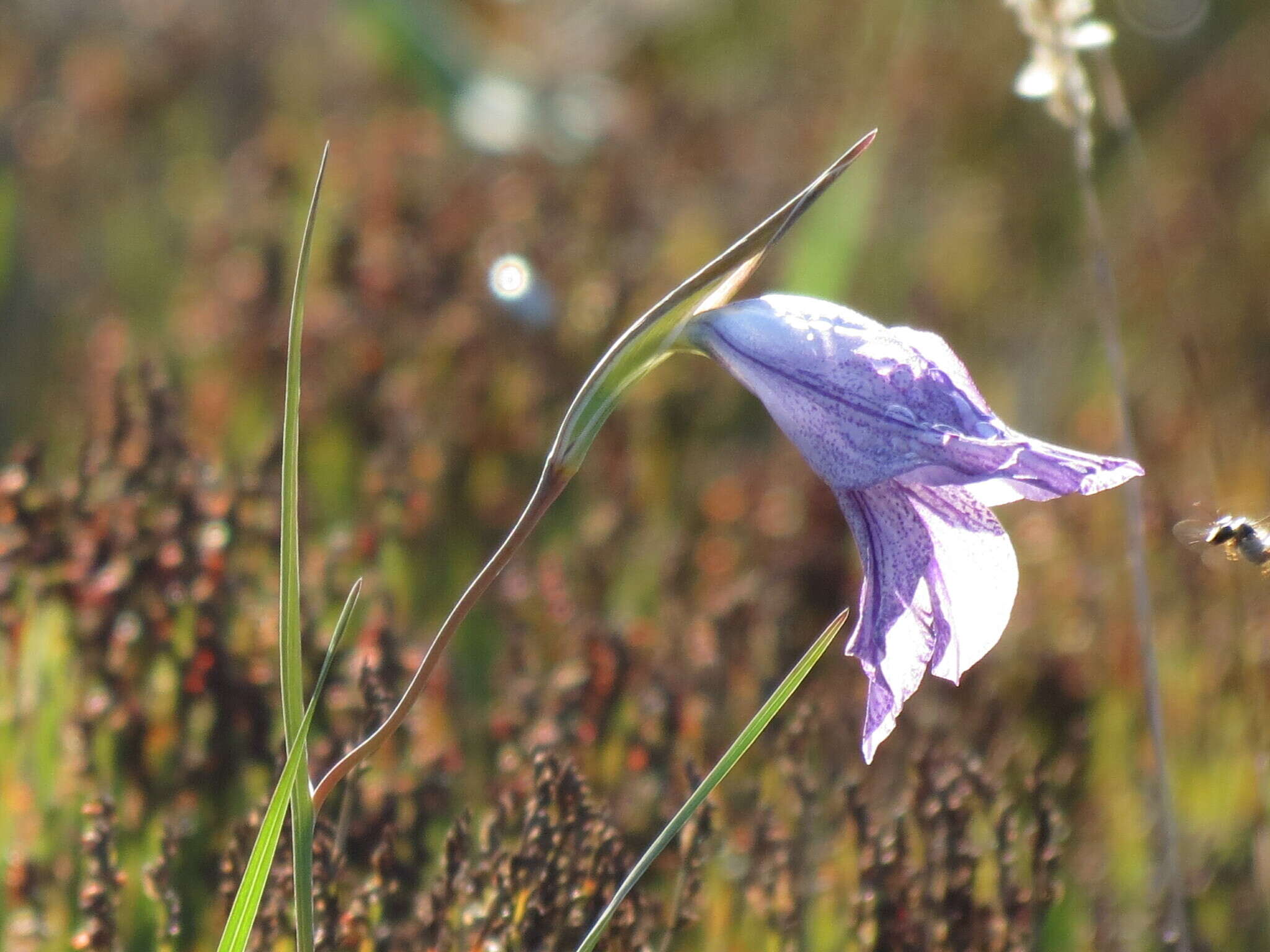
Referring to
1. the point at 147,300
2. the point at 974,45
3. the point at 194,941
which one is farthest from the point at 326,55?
the point at 194,941

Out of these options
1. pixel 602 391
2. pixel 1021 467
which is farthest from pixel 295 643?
pixel 1021 467

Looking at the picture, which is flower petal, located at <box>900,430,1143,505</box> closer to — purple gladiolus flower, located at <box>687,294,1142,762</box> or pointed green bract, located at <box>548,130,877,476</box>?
purple gladiolus flower, located at <box>687,294,1142,762</box>

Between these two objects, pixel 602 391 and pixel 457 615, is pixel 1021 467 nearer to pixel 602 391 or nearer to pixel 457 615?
pixel 602 391

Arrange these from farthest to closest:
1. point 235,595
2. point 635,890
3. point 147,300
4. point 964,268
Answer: point 964,268
point 147,300
point 235,595
point 635,890

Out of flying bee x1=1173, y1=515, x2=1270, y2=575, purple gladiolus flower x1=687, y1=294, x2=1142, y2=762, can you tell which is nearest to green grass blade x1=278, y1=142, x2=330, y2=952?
purple gladiolus flower x1=687, y1=294, x2=1142, y2=762

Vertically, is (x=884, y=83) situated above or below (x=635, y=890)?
above

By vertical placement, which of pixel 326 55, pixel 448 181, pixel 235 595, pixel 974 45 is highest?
pixel 326 55

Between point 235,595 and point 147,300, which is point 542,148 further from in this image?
point 235,595
